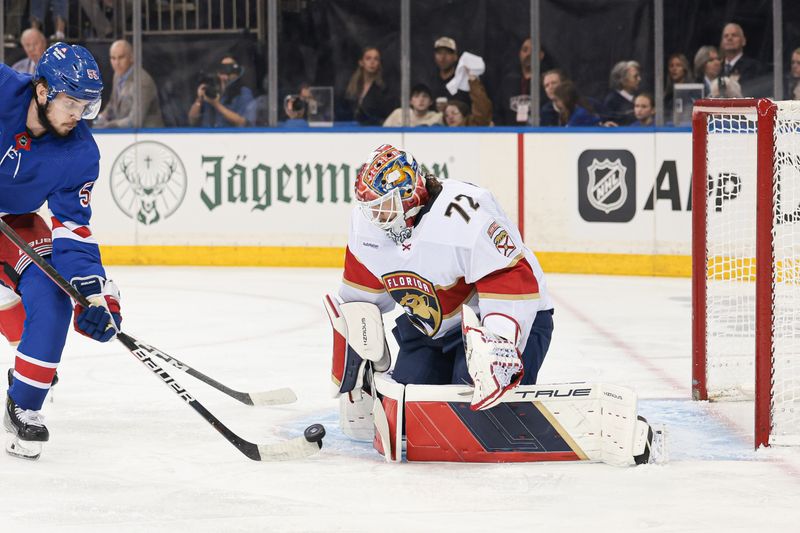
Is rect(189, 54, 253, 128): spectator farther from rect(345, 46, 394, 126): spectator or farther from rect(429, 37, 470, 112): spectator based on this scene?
rect(429, 37, 470, 112): spectator

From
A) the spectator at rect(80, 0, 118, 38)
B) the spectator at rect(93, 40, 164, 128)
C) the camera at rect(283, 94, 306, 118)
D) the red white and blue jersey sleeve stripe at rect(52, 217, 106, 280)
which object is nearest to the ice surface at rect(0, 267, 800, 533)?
the red white and blue jersey sleeve stripe at rect(52, 217, 106, 280)

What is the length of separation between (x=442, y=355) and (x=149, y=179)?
14.9 ft

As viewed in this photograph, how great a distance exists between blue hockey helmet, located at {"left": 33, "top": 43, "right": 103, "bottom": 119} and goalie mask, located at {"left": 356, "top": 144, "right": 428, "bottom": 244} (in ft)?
Answer: 2.00

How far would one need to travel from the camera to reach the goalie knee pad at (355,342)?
9.69 ft

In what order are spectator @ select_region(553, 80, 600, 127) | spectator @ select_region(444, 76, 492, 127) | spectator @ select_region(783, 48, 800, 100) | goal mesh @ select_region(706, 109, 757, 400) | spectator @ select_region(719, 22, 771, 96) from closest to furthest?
goal mesh @ select_region(706, 109, 757, 400) < spectator @ select_region(783, 48, 800, 100) < spectator @ select_region(719, 22, 771, 96) < spectator @ select_region(553, 80, 600, 127) < spectator @ select_region(444, 76, 492, 127)

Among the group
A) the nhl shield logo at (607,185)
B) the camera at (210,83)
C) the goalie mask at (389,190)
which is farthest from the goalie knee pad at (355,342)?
the camera at (210,83)

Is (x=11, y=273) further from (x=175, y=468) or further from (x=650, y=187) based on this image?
(x=650, y=187)

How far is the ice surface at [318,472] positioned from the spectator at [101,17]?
3.36m

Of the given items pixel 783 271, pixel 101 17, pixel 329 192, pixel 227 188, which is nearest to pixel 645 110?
pixel 329 192

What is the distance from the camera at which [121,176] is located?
24.0ft

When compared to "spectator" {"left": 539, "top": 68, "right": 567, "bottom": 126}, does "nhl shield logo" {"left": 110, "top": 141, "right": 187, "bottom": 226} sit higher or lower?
lower

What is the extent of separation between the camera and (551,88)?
22.9ft

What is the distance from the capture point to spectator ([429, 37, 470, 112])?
7.16m

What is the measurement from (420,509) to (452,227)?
2.07 ft
